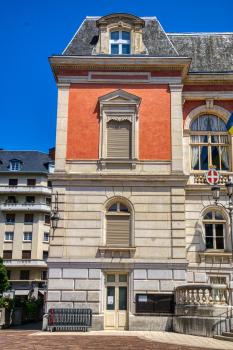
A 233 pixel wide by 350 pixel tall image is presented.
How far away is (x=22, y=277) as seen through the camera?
49.4 meters

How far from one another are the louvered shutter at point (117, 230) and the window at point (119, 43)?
8839 mm

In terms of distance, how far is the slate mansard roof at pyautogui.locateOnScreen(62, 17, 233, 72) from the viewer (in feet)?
73.5

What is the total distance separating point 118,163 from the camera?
20.2m

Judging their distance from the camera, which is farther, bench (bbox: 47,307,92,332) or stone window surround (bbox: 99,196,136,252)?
stone window surround (bbox: 99,196,136,252)

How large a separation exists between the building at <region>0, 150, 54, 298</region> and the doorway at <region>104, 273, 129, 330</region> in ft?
102

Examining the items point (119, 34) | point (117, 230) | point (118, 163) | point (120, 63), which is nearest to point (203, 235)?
point (117, 230)

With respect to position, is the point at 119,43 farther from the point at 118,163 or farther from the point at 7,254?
the point at 7,254

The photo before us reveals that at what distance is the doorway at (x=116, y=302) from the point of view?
61.1 ft

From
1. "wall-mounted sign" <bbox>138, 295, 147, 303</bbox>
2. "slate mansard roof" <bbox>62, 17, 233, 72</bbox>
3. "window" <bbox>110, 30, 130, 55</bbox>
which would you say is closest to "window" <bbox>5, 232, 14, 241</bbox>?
"slate mansard roof" <bbox>62, 17, 233, 72</bbox>

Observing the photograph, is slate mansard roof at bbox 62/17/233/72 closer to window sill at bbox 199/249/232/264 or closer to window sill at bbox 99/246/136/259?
window sill at bbox 199/249/232/264

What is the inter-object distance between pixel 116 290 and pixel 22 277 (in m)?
33.1

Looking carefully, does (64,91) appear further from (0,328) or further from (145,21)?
(0,328)

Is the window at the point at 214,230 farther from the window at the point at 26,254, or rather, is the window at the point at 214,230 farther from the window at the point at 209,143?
the window at the point at 26,254

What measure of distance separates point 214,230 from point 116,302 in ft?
19.5
